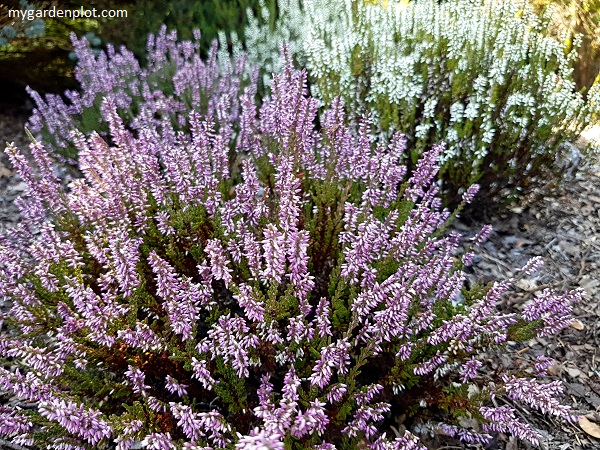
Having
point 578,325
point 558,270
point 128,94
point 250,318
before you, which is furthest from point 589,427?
point 128,94

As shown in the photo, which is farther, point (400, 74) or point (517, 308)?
point (400, 74)

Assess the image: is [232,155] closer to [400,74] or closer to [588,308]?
[400,74]

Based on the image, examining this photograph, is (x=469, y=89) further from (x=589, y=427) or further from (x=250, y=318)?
(x=250, y=318)

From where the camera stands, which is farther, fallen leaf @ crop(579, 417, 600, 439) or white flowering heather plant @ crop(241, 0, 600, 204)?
white flowering heather plant @ crop(241, 0, 600, 204)

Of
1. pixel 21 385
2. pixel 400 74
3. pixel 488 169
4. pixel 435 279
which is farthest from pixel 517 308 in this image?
pixel 21 385

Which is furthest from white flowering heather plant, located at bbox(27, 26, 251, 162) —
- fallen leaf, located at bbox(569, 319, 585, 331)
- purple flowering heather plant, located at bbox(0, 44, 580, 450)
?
fallen leaf, located at bbox(569, 319, 585, 331)

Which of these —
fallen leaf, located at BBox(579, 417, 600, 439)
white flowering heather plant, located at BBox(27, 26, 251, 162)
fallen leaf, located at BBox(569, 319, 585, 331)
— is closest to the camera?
fallen leaf, located at BBox(579, 417, 600, 439)

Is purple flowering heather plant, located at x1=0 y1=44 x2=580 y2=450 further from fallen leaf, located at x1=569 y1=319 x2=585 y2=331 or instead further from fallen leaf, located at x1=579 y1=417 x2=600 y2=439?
fallen leaf, located at x1=569 y1=319 x2=585 y2=331
